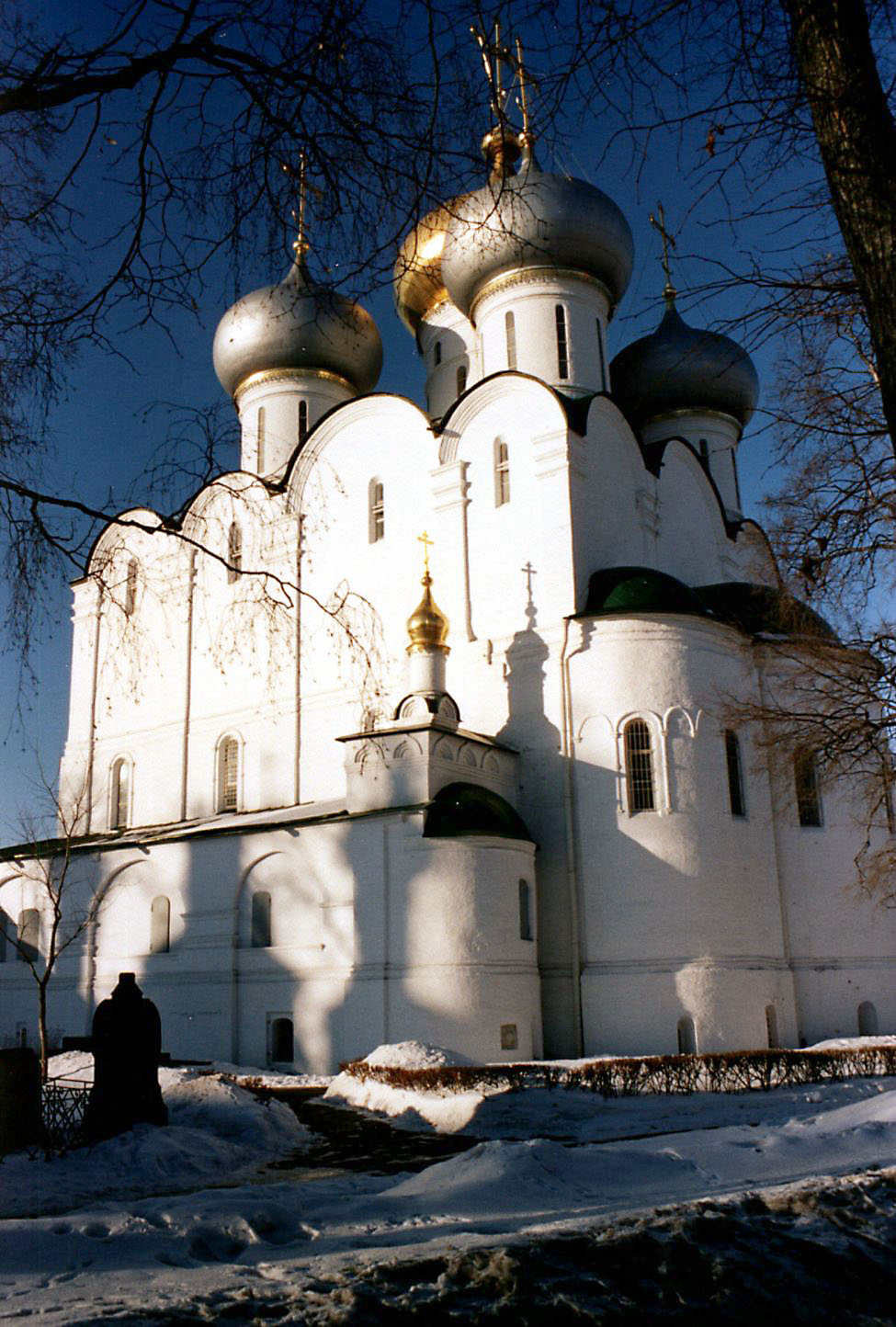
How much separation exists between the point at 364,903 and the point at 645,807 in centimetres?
408

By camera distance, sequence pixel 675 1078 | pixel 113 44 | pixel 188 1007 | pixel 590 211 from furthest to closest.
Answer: pixel 590 211 → pixel 188 1007 → pixel 675 1078 → pixel 113 44

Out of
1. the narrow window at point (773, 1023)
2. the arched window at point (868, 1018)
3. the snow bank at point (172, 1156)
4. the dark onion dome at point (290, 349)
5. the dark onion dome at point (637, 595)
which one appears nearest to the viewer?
the snow bank at point (172, 1156)

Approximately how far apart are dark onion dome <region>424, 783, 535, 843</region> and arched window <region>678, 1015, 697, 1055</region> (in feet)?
10.2

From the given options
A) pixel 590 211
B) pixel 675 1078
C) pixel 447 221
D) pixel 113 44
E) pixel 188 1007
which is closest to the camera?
pixel 113 44

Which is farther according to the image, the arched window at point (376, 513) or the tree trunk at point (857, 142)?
the arched window at point (376, 513)

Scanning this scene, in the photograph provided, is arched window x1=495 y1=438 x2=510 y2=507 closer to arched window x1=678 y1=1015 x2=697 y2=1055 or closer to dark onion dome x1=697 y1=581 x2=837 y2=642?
dark onion dome x1=697 y1=581 x2=837 y2=642

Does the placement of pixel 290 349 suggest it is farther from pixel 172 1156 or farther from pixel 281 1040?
pixel 172 1156

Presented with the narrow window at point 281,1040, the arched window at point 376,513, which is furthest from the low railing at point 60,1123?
the arched window at point 376,513

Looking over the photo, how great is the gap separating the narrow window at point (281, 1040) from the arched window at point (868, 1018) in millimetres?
8373

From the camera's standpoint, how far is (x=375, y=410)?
2059cm

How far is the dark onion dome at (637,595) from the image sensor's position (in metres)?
16.7

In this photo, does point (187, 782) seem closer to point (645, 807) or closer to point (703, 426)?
point (645, 807)

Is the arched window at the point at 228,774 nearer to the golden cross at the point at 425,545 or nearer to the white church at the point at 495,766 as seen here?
the white church at the point at 495,766

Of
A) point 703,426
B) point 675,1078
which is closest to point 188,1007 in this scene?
point 675,1078
